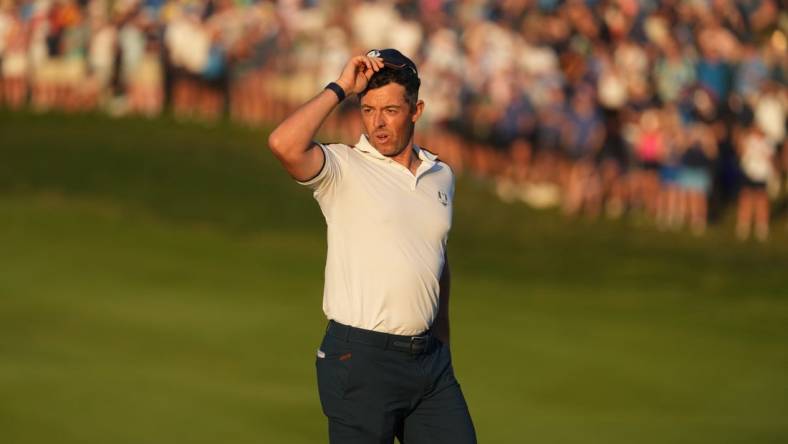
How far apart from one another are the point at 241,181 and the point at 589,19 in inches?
269

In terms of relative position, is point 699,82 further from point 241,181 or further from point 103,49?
point 103,49

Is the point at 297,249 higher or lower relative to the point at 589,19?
lower

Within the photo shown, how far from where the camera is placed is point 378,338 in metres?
6.05

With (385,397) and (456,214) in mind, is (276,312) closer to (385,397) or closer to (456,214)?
(456,214)

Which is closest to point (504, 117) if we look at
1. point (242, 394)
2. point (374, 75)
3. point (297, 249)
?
point (297, 249)

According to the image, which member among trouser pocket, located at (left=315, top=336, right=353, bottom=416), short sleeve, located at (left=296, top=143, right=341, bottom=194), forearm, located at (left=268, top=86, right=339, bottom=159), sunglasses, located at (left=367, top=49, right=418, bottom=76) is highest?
sunglasses, located at (left=367, top=49, right=418, bottom=76)

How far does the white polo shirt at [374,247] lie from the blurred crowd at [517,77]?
16.3 metres

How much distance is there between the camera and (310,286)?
17.2 metres

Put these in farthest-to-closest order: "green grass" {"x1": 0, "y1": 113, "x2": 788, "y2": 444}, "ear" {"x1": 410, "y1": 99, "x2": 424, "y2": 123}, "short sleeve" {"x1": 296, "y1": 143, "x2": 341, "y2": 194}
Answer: "green grass" {"x1": 0, "y1": 113, "x2": 788, "y2": 444}
"ear" {"x1": 410, "y1": 99, "x2": 424, "y2": 123}
"short sleeve" {"x1": 296, "y1": 143, "x2": 341, "y2": 194}

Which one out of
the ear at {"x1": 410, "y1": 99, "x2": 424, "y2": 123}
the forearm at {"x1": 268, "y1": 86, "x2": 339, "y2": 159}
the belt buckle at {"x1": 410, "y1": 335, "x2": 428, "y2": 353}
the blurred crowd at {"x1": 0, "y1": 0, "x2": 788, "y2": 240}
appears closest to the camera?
the forearm at {"x1": 268, "y1": 86, "x2": 339, "y2": 159}

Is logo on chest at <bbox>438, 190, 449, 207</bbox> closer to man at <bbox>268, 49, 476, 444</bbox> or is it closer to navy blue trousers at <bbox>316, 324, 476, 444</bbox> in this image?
man at <bbox>268, 49, 476, 444</bbox>

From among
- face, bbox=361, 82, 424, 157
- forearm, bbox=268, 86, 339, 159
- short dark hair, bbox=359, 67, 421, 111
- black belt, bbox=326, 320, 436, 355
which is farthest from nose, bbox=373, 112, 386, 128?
black belt, bbox=326, 320, 436, 355

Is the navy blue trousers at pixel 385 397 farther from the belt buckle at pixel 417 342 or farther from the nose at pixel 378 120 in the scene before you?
the nose at pixel 378 120

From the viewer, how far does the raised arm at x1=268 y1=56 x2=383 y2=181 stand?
5812 millimetres
